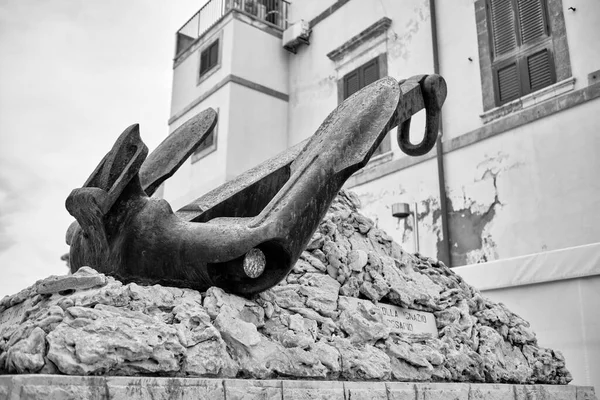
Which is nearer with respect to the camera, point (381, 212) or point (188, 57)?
point (381, 212)

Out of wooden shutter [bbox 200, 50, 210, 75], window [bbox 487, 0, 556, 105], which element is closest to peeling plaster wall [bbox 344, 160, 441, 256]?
window [bbox 487, 0, 556, 105]

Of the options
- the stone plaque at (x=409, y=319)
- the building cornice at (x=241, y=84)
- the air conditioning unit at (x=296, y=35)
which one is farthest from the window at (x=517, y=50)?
the stone plaque at (x=409, y=319)

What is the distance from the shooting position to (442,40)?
317 inches

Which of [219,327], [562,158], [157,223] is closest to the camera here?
[219,327]

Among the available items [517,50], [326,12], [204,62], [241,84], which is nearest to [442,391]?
[517,50]

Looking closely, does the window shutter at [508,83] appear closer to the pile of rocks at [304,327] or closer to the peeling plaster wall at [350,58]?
the peeling plaster wall at [350,58]

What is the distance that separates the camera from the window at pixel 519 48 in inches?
273

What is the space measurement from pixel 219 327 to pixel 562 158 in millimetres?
5403

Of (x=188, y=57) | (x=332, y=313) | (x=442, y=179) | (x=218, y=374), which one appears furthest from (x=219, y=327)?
(x=188, y=57)

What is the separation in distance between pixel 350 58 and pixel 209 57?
113 inches

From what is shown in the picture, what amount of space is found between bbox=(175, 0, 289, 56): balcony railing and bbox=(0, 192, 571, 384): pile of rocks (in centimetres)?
825

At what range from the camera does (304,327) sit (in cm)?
238

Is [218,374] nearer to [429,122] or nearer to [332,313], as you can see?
[332,313]

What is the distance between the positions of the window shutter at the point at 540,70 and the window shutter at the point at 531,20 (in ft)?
0.81
